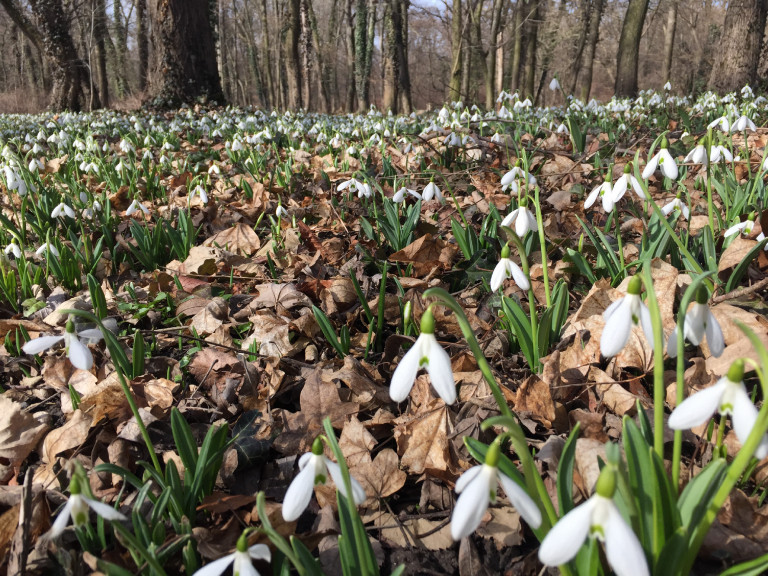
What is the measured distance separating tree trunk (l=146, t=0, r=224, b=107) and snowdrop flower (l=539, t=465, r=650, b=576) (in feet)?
33.8

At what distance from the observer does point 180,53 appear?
9.42m

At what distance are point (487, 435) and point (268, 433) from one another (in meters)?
0.60

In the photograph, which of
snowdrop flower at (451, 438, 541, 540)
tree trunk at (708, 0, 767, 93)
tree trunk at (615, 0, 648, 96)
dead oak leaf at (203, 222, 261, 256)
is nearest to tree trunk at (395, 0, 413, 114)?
tree trunk at (615, 0, 648, 96)

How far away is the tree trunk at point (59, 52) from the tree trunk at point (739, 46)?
37.3 ft

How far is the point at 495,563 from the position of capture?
3.76ft

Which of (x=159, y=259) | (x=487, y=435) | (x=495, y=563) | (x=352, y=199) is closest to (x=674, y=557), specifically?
(x=495, y=563)

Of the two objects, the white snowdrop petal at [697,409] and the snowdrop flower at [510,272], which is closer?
the white snowdrop petal at [697,409]

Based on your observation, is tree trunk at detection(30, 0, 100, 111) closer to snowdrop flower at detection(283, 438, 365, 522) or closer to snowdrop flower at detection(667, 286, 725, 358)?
snowdrop flower at detection(283, 438, 365, 522)

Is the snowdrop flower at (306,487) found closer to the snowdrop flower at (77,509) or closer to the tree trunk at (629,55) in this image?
the snowdrop flower at (77,509)

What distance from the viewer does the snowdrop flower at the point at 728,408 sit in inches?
28.6

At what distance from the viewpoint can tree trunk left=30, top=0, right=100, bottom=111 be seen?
37.1 feet

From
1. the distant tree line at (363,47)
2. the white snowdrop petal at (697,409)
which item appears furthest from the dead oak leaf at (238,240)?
the distant tree line at (363,47)

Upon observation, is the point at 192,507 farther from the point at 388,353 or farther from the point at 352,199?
the point at 352,199

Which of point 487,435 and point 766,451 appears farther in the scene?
point 487,435
